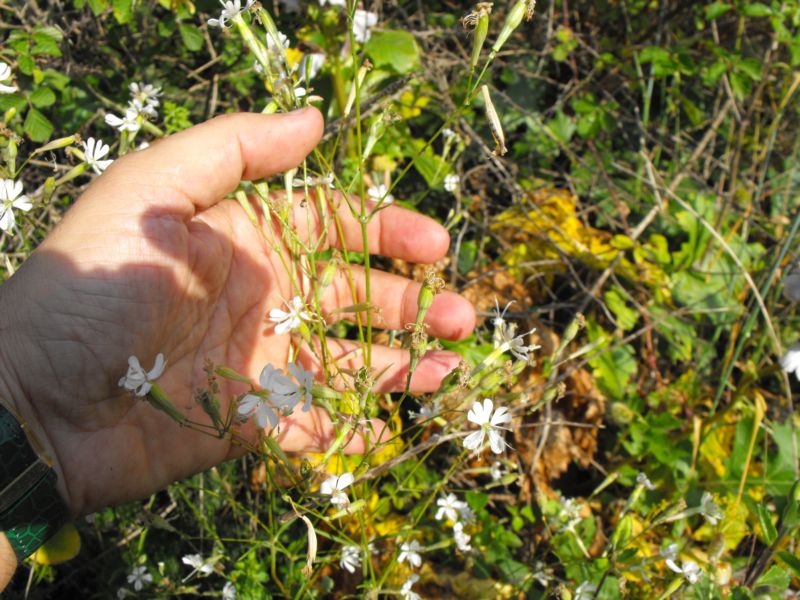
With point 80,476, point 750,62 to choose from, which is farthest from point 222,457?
point 750,62

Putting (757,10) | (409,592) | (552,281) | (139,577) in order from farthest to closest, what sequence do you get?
(552,281), (757,10), (139,577), (409,592)

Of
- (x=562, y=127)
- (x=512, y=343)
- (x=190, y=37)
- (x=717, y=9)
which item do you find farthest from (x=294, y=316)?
(x=717, y=9)

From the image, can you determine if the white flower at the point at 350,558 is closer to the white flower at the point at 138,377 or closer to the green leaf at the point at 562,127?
the white flower at the point at 138,377

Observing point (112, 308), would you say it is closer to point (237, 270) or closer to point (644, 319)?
point (237, 270)

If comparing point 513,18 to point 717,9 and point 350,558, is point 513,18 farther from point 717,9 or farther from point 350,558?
point 717,9

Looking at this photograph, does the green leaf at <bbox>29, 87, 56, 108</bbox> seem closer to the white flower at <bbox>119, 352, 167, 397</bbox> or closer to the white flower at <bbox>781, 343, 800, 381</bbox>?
the white flower at <bbox>119, 352, 167, 397</bbox>

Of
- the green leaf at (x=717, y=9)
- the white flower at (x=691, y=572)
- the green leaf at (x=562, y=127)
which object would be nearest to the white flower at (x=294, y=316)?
the white flower at (x=691, y=572)
